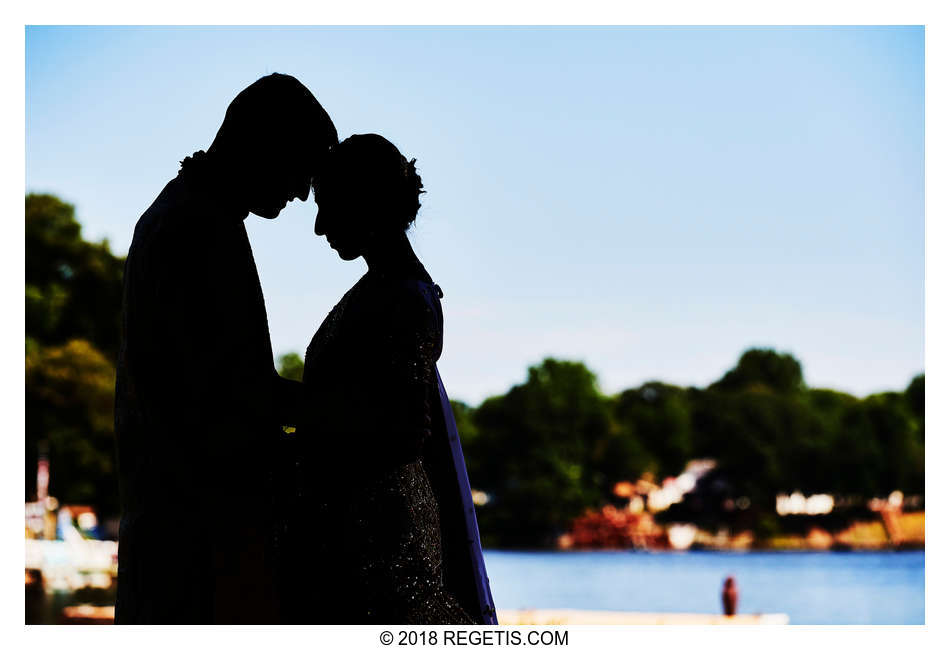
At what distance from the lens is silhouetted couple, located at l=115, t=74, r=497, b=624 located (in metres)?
2.71

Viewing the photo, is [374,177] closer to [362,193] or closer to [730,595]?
[362,193]

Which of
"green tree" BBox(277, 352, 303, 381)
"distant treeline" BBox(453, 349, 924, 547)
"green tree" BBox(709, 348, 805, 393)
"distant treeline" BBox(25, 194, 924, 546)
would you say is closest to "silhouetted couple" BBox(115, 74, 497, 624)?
"green tree" BBox(277, 352, 303, 381)

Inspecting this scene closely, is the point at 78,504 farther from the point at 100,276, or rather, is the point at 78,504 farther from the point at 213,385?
the point at 213,385

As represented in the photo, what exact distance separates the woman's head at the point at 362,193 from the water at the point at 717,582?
24026 millimetres

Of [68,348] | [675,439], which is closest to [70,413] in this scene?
[68,348]

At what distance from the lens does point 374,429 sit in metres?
2.71

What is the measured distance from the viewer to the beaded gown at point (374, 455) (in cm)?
272

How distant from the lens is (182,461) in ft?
8.93

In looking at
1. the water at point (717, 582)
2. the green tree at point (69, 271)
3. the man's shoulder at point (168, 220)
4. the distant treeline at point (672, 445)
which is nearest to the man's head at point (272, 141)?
the man's shoulder at point (168, 220)

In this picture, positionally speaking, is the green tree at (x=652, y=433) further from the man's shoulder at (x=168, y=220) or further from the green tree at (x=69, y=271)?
the man's shoulder at (x=168, y=220)

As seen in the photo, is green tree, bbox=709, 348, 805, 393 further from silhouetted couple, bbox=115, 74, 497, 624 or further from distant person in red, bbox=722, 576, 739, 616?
silhouetted couple, bbox=115, 74, 497, 624

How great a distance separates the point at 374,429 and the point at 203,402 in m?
0.33

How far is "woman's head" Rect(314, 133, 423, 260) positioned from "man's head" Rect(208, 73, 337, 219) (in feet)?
0.15
